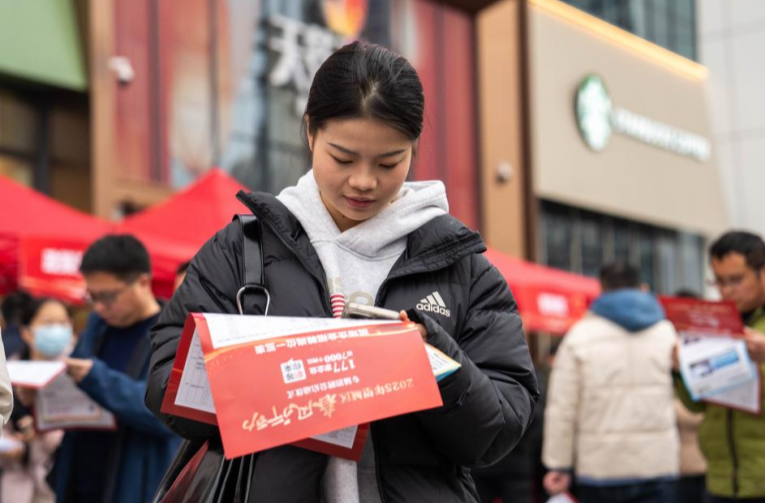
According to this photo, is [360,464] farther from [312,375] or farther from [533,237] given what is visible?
[533,237]

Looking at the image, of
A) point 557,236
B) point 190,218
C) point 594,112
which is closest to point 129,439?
point 190,218

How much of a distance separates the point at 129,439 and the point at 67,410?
294 mm

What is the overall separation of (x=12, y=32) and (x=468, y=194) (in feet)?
26.9

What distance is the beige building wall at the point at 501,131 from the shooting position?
17016mm

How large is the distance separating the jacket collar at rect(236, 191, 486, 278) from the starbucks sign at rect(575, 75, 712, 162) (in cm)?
1737

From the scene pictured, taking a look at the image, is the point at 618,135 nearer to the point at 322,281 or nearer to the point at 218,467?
the point at 322,281

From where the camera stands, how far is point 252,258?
2.06 meters

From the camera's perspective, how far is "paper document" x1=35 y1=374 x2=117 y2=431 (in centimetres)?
407

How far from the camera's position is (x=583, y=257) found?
19438 mm

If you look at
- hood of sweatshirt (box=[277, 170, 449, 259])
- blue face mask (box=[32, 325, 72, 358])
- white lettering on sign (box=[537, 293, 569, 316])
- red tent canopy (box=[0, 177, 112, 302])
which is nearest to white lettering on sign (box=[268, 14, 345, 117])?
white lettering on sign (box=[537, 293, 569, 316])

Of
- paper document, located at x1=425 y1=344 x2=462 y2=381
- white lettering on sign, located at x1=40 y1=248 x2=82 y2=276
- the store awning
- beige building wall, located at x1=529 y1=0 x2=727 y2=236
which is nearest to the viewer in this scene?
paper document, located at x1=425 y1=344 x2=462 y2=381

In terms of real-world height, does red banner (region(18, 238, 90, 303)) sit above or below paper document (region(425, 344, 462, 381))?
above

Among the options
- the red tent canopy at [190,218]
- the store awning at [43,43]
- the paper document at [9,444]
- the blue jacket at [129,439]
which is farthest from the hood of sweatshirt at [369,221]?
the store awning at [43,43]

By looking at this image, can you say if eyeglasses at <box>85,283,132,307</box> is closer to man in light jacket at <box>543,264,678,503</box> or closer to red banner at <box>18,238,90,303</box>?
red banner at <box>18,238,90,303</box>
